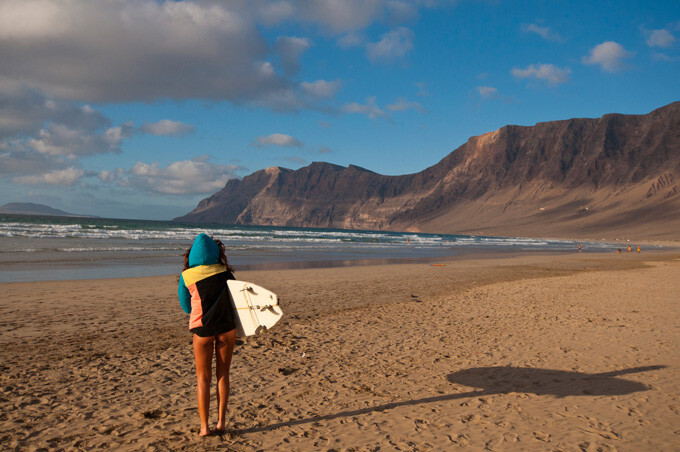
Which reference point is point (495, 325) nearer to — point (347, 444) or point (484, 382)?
point (484, 382)

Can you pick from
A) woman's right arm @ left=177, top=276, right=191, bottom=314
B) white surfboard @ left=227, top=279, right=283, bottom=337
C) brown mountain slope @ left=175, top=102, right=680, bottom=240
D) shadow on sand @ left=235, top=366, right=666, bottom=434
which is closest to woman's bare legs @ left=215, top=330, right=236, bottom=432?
white surfboard @ left=227, top=279, right=283, bottom=337

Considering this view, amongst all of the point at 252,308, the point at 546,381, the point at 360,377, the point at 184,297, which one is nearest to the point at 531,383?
the point at 546,381

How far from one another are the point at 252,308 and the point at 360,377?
2.25 m

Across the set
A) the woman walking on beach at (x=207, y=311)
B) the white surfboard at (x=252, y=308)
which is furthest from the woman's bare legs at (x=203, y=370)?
the white surfboard at (x=252, y=308)

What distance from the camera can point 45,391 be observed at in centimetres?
484

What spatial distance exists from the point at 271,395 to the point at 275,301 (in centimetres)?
158

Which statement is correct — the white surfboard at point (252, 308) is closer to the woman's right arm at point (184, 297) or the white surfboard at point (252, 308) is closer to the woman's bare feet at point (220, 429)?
the woman's right arm at point (184, 297)

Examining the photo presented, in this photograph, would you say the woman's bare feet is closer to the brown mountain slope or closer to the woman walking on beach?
the woman walking on beach

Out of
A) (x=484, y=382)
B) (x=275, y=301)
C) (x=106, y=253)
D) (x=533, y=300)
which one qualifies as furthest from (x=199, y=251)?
(x=106, y=253)

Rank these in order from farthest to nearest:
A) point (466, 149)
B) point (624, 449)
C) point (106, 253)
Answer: point (466, 149), point (106, 253), point (624, 449)

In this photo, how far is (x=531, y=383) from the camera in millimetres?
5281

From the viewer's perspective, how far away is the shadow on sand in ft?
15.8

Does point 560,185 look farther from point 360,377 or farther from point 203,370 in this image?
point 203,370

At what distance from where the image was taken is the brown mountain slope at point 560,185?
381ft
